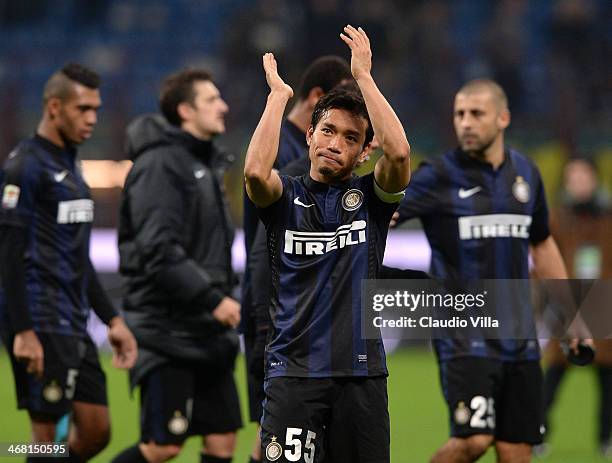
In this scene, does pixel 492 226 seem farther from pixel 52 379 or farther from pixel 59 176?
pixel 52 379

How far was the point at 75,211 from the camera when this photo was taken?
20.3ft

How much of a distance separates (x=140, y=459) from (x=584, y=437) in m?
4.51

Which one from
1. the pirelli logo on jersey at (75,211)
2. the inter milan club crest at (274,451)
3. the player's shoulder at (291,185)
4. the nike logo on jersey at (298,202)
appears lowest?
the inter milan club crest at (274,451)

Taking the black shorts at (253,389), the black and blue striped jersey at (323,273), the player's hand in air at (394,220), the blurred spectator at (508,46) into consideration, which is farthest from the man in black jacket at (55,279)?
the blurred spectator at (508,46)

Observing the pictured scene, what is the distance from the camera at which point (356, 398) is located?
14.6 ft

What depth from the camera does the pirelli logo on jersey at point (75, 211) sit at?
6.14m

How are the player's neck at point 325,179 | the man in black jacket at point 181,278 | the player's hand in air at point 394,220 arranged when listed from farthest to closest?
the man in black jacket at point 181,278
the player's hand in air at point 394,220
the player's neck at point 325,179

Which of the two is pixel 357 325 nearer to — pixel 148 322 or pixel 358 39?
pixel 358 39

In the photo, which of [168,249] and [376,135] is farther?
[168,249]

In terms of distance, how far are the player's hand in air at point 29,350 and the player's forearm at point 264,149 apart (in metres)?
1.95

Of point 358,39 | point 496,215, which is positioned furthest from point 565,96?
point 358,39

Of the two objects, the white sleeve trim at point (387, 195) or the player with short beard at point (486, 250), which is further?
the player with short beard at point (486, 250)

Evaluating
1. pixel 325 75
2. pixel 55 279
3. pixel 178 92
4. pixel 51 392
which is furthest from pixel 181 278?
pixel 325 75

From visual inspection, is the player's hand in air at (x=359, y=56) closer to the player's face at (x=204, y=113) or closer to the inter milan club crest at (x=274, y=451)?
the inter milan club crest at (x=274, y=451)
